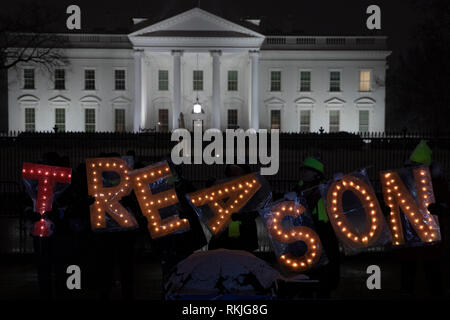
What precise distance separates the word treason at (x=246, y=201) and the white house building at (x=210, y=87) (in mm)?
43684

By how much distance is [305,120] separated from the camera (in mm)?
53469

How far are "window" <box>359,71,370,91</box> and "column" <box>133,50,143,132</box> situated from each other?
66.0ft

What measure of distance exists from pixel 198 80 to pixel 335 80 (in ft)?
41.2

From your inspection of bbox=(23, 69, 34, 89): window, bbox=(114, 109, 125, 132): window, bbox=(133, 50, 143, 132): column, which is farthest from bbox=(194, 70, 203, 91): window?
bbox=(23, 69, 34, 89): window

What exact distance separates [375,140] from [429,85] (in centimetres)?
3499

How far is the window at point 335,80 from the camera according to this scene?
53.2 meters

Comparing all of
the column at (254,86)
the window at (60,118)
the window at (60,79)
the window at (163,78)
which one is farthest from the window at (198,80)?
the window at (60,118)

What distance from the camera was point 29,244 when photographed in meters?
11.6

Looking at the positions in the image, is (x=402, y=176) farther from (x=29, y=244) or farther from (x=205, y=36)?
(x=205, y=36)

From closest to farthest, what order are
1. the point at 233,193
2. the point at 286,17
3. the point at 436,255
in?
the point at 233,193 → the point at 436,255 → the point at 286,17

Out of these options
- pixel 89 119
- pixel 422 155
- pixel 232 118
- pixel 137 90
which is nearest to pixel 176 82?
pixel 137 90

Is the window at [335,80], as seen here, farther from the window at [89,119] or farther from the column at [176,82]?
the window at [89,119]

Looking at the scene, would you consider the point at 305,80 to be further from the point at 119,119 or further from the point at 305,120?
the point at 119,119

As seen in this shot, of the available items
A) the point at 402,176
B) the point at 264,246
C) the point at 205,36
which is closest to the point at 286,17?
the point at 205,36
